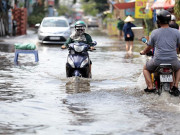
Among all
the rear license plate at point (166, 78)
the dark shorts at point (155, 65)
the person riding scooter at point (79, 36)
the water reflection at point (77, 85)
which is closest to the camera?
the rear license plate at point (166, 78)

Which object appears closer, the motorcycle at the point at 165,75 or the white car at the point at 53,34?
the motorcycle at the point at 165,75

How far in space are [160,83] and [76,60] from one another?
11.9ft

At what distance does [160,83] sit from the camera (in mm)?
10336

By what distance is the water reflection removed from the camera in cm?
1199

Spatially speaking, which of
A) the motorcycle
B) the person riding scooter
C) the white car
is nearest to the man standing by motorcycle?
the motorcycle

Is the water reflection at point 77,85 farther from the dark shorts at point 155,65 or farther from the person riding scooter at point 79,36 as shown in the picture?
the dark shorts at point 155,65

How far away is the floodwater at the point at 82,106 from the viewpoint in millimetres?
7723

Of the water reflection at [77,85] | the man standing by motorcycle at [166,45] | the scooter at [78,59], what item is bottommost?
the water reflection at [77,85]

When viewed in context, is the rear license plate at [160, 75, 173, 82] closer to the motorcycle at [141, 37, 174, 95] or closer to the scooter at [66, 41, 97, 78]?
the motorcycle at [141, 37, 174, 95]

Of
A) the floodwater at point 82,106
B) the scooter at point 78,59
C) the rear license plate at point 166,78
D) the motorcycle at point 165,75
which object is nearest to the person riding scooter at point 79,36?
the scooter at point 78,59

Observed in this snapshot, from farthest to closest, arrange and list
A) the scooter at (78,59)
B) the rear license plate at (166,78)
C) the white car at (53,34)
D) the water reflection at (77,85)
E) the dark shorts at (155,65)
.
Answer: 1. the white car at (53,34)
2. the scooter at (78,59)
3. the water reflection at (77,85)
4. the dark shorts at (155,65)
5. the rear license plate at (166,78)

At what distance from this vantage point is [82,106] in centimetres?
970

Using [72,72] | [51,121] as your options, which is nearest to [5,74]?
[72,72]

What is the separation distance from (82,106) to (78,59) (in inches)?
156
